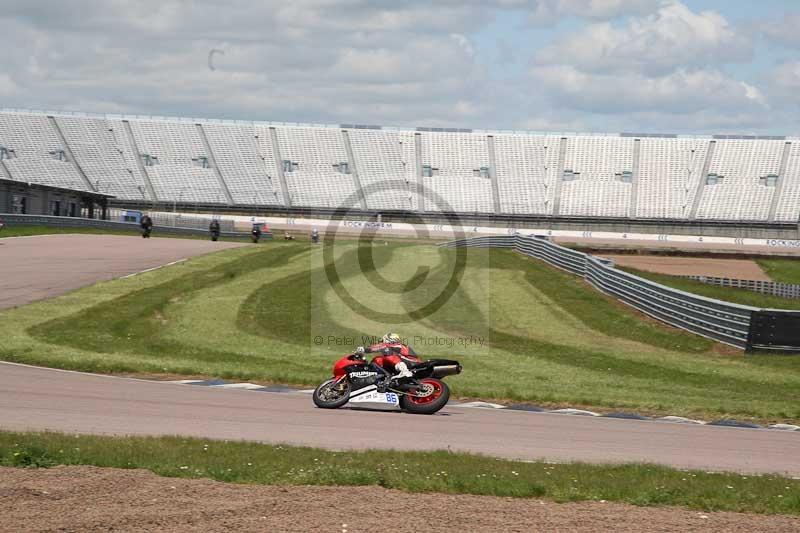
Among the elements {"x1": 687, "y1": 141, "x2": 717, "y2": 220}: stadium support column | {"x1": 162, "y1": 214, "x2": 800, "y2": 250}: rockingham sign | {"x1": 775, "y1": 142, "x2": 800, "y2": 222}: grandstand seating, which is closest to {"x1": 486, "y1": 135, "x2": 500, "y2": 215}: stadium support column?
{"x1": 162, "y1": 214, "x2": 800, "y2": 250}: rockingham sign

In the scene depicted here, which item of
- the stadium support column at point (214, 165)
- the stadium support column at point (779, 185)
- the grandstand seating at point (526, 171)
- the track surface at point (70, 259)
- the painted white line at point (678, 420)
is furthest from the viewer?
the stadium support column at point (214, 165)

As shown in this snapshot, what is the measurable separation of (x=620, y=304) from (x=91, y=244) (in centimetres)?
2797

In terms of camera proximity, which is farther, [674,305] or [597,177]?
[597,177]

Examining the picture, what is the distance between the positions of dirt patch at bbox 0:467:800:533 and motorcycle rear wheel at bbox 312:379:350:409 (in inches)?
226

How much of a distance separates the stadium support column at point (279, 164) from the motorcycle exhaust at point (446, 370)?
80.9 meters

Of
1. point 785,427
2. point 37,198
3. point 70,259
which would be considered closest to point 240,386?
point 785,427

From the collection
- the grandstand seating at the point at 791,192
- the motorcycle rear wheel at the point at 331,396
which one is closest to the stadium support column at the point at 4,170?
the grandstand seating at the point at 791,192

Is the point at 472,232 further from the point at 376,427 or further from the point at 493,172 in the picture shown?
the point at 376,427

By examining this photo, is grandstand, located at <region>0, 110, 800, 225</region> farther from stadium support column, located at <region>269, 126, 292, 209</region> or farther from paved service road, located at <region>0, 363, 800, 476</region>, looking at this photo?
paved service road, located at <region>0, 363, 800, 476</region>

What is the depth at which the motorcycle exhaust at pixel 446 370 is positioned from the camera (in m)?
14.2

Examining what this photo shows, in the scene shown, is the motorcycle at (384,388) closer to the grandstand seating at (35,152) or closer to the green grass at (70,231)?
the green grass at (70,231)

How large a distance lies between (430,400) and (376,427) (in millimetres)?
1629

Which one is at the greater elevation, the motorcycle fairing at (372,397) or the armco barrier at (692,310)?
the armco barrier at (692,310)

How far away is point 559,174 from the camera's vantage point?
9812cm
